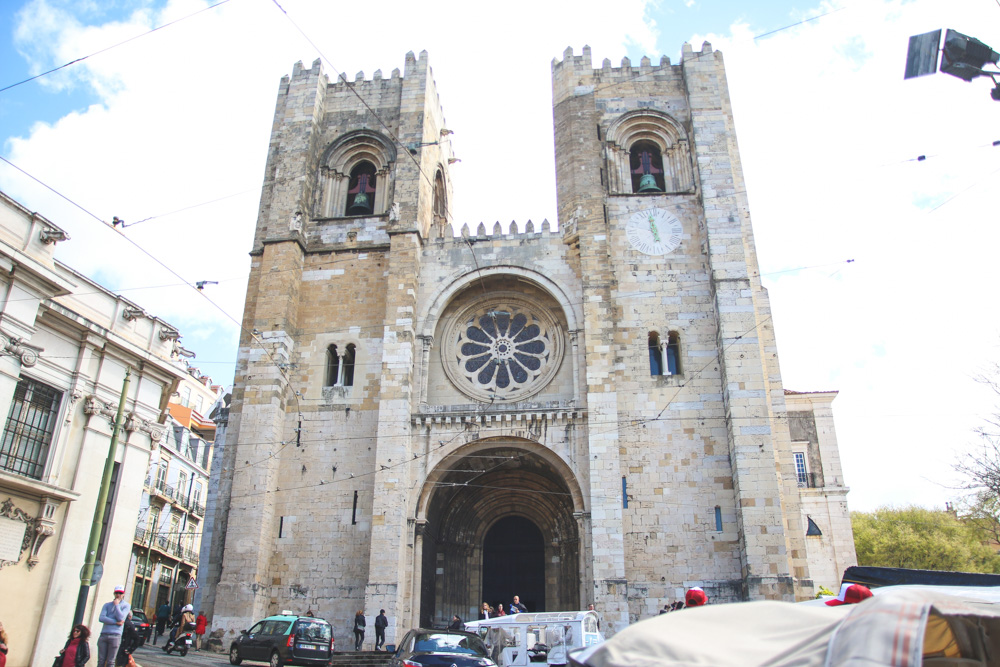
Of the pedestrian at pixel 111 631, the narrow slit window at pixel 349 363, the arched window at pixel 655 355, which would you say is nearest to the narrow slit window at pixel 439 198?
the narrow slit window at pixel 349 363

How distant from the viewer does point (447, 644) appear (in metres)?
9.79

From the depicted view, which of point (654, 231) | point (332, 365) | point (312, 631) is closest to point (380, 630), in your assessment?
point (312, 631)

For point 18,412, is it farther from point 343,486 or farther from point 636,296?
point 636,296

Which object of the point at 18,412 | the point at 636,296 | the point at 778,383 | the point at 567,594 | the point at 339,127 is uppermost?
the point at 339,127

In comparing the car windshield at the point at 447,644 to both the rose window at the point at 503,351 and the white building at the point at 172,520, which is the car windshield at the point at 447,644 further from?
the white building at the point at 172,520

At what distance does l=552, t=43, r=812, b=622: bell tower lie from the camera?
640 inches

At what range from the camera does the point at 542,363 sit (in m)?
19.7

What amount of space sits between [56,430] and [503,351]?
34.9 ft

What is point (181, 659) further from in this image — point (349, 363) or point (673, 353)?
point (673, 353)

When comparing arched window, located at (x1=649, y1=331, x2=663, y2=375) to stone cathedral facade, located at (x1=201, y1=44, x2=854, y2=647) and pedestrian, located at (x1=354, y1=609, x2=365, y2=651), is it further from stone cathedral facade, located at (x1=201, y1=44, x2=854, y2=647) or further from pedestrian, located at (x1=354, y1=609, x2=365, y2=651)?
pedestrian, located at (x1=354, y1=609, x2=365, y2=651)

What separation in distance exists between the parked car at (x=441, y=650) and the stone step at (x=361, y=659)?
5.37 m

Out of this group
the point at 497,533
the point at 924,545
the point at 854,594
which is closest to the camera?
the point at 854,594

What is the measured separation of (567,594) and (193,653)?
8.84m

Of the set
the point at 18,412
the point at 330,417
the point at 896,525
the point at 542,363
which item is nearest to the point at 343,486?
the point at 330,417
